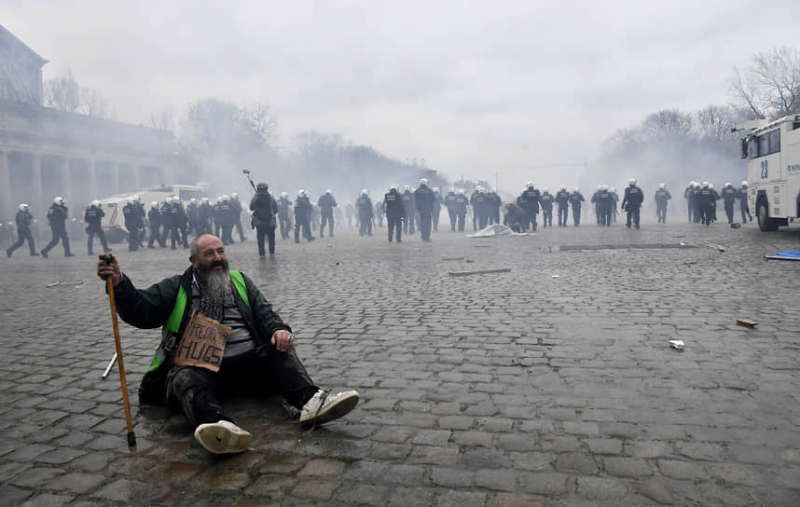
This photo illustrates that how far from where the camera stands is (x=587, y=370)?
14.1 ft

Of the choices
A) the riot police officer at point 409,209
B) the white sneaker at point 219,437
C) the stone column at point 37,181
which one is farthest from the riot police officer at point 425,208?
the stone column at point 37,181

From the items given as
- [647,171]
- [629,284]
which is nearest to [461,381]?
→ [629,284]

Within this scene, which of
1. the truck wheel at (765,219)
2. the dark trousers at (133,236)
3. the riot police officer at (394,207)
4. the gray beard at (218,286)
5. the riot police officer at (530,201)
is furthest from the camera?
the riot police officer at (530,201)

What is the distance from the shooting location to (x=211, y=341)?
3740mm

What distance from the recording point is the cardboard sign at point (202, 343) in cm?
368

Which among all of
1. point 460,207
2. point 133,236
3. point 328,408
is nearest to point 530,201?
point 460,207

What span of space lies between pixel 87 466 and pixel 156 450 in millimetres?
330

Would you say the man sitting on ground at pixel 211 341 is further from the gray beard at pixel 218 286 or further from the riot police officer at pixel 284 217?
the riot police officer at pixel 284 217

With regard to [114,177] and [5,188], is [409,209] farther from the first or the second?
[114,177]

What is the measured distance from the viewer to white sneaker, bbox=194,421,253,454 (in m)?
2.94

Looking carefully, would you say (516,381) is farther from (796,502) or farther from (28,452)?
(28,452)

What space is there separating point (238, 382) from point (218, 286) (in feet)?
2.15

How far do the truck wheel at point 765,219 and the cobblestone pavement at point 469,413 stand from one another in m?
12.7

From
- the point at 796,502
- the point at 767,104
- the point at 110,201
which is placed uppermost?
the point at 767,104
